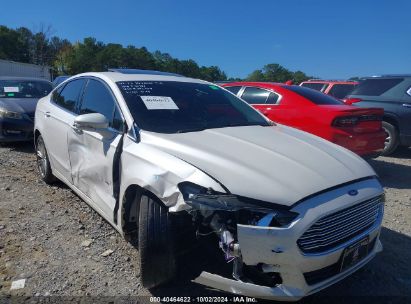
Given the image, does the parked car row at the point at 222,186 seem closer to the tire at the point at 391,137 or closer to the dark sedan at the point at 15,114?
the dark sedan at the point at 15,114

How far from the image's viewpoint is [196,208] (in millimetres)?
2348

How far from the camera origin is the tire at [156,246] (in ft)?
8.32

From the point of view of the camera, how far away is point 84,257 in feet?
11.1

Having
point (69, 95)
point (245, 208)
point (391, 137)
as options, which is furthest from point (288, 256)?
point (391, 137)

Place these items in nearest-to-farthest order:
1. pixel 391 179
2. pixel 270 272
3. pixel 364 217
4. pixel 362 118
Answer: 1. pixel 270 272
2. pixel 364 217
3. pixel 362 118
4. pixel 391 179

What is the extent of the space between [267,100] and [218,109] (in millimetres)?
3114

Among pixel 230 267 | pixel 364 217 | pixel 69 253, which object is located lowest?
pixel 69 253

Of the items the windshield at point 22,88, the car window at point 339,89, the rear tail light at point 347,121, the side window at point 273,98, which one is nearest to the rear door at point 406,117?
the rear tail light at point 347,121

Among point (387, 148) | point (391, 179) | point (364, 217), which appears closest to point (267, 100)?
point (391, 179)

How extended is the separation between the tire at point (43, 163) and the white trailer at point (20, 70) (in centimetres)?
2777

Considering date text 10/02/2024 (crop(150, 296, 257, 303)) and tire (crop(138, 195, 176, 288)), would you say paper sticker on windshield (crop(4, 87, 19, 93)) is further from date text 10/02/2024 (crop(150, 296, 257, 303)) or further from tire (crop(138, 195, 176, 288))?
date text 10/02/2024 (crop(150, 296, 257, 303))

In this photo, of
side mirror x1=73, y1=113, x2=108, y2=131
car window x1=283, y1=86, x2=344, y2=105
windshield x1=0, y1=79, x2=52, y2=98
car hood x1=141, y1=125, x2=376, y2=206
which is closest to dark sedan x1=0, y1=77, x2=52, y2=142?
windshield x1=0, y1=79, x2=52, y2=98

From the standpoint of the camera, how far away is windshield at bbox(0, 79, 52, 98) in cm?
853

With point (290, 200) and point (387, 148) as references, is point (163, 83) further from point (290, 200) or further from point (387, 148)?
point (387, 148)
